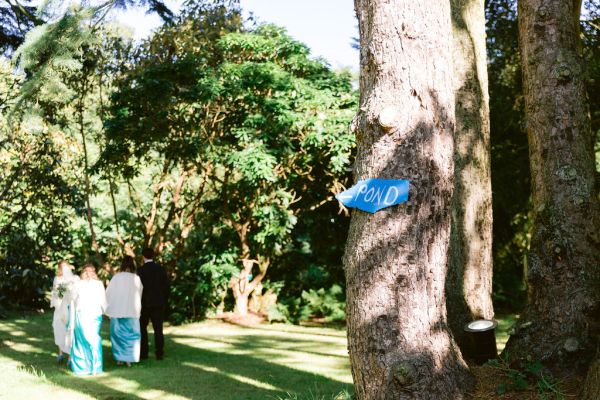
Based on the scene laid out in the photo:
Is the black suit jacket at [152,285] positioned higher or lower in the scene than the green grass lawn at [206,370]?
higher

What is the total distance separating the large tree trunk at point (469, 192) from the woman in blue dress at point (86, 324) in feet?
18.9

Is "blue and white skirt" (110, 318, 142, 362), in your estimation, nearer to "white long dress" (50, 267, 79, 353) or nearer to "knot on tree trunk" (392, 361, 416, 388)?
"white long dress" (50, 267, 79, 353)

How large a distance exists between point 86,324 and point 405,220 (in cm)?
685

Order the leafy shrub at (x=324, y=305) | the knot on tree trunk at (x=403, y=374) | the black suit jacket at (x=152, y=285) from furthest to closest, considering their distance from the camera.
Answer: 1. the leafy shrub at (x=324, y=305)
2. the black suit jacket at (x=152, y=285)
3. the knot on tree trunk at (x=403, y=374)

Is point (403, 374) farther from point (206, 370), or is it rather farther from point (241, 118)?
point (241, 118)

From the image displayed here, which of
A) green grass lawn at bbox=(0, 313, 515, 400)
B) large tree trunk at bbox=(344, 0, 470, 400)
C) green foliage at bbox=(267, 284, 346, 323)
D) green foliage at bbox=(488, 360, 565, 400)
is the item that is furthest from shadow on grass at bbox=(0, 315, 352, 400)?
green foliage at bbox=(267, 284, 346, 323)

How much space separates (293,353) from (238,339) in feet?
7.69

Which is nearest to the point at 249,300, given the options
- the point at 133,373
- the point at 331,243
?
the point at 331,243

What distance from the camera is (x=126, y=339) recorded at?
1020 cm

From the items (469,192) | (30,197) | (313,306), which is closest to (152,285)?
(30,197)

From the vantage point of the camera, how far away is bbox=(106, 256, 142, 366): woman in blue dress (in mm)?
10195

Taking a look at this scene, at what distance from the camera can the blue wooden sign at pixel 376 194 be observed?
4270 mm

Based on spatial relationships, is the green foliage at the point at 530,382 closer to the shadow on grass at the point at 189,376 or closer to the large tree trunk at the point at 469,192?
the large tree trunk at the point at 469,192

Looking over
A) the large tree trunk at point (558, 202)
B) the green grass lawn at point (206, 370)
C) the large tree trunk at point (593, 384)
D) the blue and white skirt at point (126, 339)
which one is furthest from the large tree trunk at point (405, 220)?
the blue and white skirt at point (126, 339)
